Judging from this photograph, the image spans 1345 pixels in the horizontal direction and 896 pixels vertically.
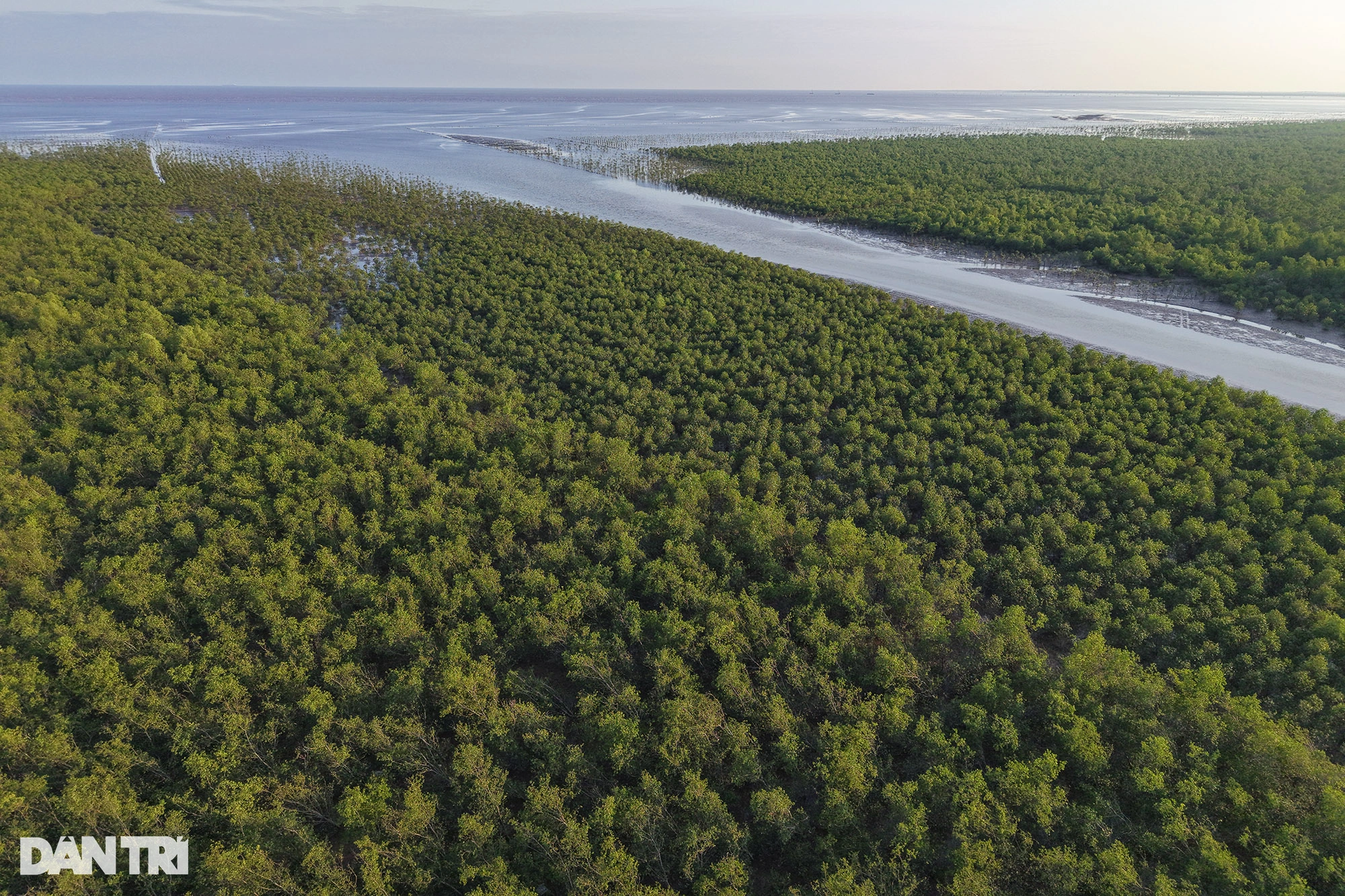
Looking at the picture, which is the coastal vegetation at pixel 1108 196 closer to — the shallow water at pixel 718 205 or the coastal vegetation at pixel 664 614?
the shallow water at pixel 718 205

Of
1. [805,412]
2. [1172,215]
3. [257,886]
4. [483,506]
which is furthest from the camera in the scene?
[1172,215]

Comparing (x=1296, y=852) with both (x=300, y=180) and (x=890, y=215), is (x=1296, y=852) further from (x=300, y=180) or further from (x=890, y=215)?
(x=300, y=180)

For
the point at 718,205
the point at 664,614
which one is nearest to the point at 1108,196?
the point at 718,205

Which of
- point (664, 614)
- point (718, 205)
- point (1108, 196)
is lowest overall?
point (664, 614)

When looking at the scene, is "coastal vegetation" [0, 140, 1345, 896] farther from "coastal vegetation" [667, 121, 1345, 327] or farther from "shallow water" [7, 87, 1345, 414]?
"coastal vegetation" [667, 121, 1345, 327]

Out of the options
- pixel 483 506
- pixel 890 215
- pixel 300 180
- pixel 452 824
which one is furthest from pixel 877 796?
pixel 300 180

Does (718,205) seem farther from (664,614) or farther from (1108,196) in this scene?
(664,614)

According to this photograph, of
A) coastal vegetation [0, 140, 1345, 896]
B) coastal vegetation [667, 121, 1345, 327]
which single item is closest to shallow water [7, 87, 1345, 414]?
coastal vegetation [667, 121, 1345, 327]
